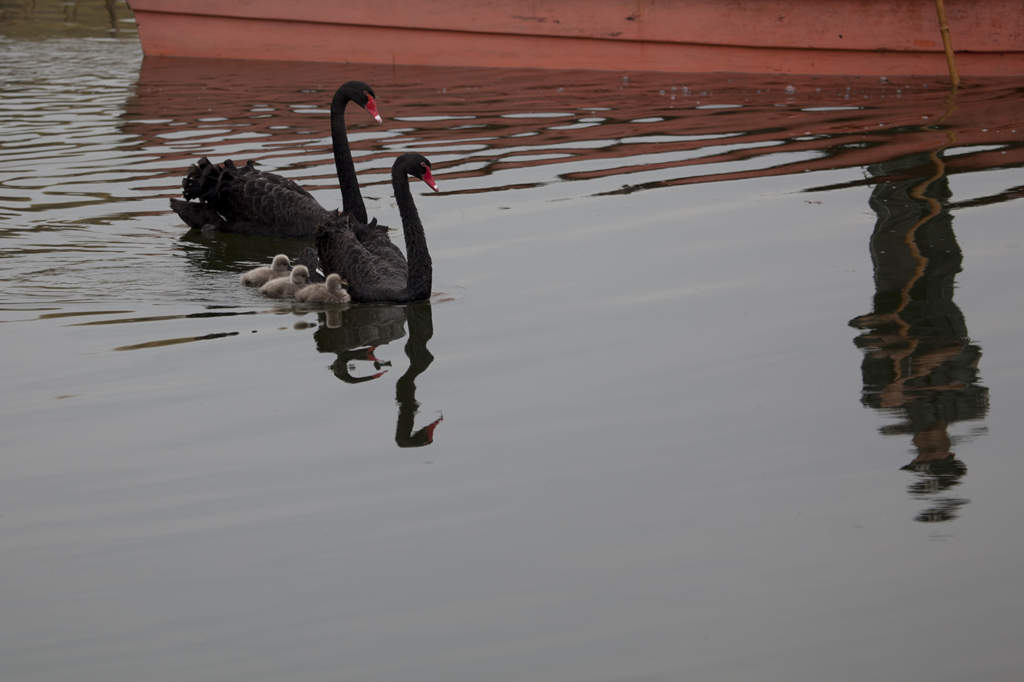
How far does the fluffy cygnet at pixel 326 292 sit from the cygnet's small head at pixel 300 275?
0.06 metres

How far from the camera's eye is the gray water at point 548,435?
3.64 meters

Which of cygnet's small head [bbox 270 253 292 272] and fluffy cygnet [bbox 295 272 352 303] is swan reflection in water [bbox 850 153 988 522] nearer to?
fluffy cygnet [bbox 295 272 352 303]

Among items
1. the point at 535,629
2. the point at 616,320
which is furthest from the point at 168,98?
the point at 535,629

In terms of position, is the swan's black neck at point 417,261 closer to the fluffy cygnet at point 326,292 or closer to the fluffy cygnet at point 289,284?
the fluffy cygnet at point 326,292

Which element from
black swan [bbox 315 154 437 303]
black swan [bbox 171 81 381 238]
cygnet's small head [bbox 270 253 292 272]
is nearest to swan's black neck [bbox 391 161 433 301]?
black swan [bbox 315 154 437 303]

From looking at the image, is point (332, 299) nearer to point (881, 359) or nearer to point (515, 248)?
point (515, 248)

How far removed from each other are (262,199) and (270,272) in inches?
53.1

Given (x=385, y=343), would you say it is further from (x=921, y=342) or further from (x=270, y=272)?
(x=921, y=342)

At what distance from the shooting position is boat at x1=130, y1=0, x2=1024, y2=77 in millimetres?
13664

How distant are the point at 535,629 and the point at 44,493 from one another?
1.93m

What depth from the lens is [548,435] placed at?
5.02m

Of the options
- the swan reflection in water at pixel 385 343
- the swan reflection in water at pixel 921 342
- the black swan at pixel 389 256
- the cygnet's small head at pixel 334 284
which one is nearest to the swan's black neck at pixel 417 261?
the black swan at pixel 389 256

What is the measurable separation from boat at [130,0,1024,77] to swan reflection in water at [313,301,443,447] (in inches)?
338

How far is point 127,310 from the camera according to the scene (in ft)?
22.9
